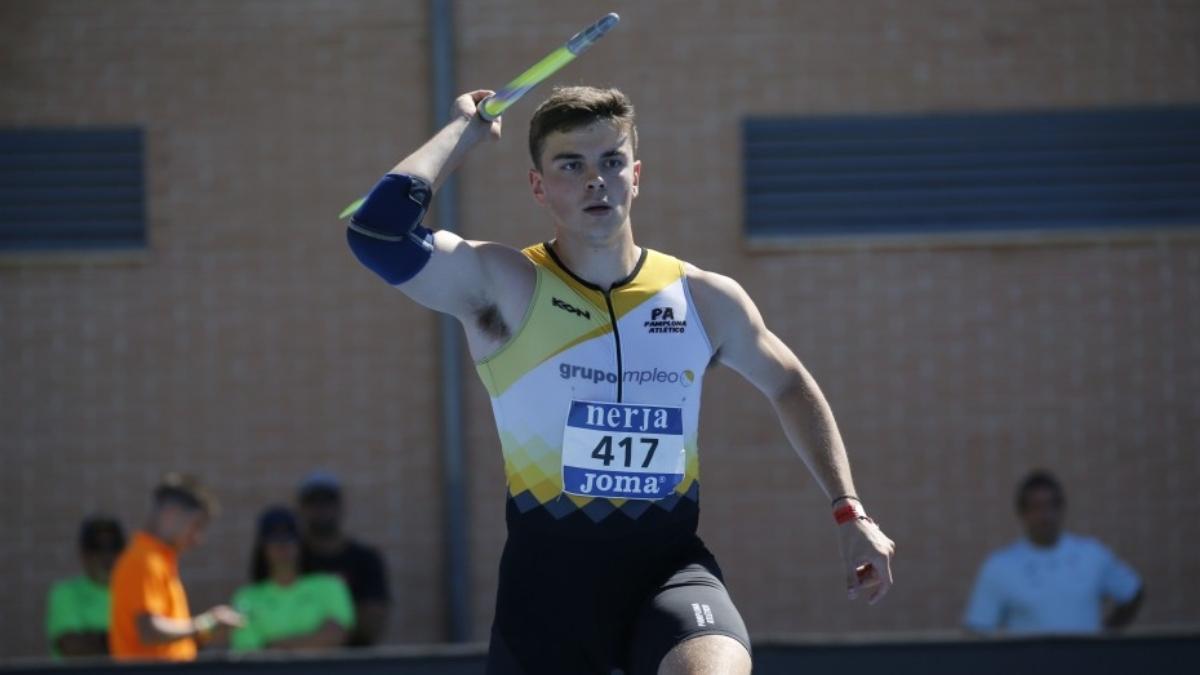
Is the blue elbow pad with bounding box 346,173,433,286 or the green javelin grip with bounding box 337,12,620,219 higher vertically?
the green javelin grip with bounding box 337,12,620,219

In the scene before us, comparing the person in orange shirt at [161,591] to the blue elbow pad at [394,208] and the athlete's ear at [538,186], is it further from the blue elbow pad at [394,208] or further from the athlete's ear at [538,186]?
the blue elbow pad at [394,208]

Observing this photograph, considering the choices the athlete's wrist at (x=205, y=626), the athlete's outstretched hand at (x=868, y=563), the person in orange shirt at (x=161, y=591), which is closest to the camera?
the athlete's outstretched hand at (x=868, y=563)

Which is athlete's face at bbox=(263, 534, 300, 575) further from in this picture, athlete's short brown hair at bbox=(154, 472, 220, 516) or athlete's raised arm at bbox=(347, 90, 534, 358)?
athlete's raised arm at bbox=(347, 90, 534, 358)

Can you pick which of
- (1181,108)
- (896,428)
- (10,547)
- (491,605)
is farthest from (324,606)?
(1181,108)

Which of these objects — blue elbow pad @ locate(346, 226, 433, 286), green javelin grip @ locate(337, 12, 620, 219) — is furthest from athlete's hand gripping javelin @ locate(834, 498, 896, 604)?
green javelin grip @ locate(337, 12, 620, 219)

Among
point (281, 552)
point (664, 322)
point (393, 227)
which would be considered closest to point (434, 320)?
point (281, 552)

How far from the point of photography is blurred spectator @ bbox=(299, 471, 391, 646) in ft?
29.2

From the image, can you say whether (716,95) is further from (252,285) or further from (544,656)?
(544,656)

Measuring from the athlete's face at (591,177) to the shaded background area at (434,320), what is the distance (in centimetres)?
531

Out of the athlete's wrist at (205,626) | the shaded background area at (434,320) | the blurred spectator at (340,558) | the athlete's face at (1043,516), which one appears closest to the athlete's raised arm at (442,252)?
the athlete's wrist at (205,626)

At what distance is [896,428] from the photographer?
10.3m

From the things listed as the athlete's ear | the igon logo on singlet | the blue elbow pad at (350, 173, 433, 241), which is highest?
the athlete's ear

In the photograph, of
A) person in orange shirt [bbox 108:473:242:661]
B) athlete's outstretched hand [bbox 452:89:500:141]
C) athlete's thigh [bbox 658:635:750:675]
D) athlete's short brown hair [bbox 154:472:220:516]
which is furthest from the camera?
athlete's short brown hair [bbox 154:472:220:516]

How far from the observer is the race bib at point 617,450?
477 cm
